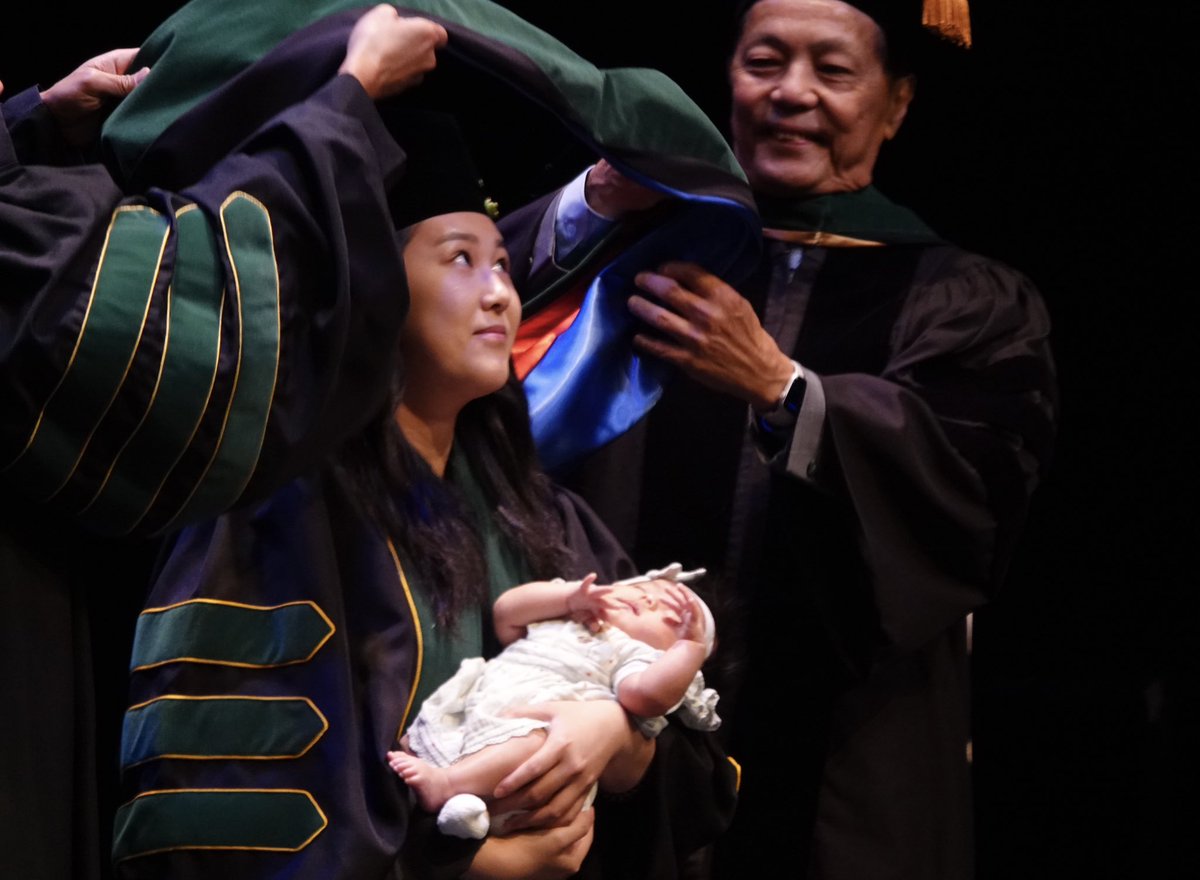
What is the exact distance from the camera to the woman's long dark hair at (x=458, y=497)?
2021 millimetres

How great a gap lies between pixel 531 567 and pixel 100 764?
0.59 meters

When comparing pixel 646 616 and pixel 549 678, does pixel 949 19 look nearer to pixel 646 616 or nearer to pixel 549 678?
pixel 646 616

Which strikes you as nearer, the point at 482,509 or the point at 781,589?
the point at 482,509

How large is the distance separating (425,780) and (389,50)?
31.2 inches

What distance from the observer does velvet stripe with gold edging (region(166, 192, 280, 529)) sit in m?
1.61

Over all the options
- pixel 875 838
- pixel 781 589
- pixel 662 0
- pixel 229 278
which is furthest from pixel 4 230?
pixel 662 0

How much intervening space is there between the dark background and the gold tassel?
15.5 inches

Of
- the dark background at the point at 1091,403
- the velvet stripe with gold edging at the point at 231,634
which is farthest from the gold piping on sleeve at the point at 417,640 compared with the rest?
the dark background at the point at 1091,403

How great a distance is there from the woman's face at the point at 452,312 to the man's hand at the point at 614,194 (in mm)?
296

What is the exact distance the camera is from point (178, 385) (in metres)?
1.59

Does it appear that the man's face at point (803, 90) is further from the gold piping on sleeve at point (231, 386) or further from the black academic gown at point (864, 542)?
the gold piping on sleeve at point (231, 386)

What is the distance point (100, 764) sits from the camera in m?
2.12

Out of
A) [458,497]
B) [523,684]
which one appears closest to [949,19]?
[458,497]

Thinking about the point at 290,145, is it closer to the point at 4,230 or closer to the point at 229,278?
the point at 229,278
